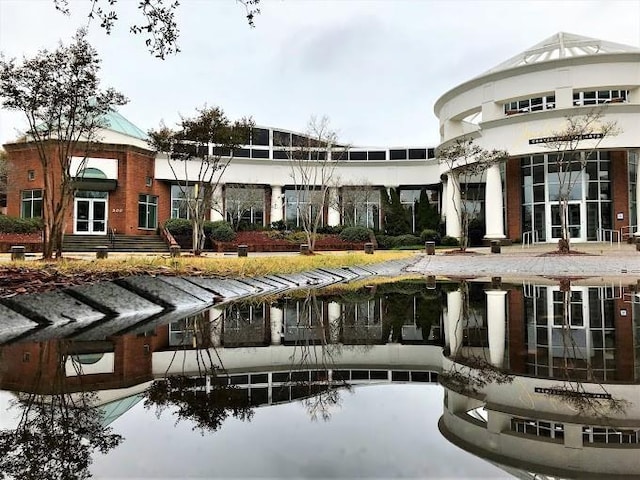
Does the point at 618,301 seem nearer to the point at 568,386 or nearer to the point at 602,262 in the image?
the point at 568,386

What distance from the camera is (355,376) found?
396 centimetres

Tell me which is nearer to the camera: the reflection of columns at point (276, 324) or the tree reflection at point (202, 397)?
the tree reflection at point (202, 397)

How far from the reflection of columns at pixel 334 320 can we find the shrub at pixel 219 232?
26490 millimetres

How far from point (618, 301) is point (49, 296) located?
9208 mm

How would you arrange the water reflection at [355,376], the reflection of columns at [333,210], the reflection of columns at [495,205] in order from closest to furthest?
the water reflection at [355,376] < the reflection of columns at [495,205] < the reflection of columns at [333,210]

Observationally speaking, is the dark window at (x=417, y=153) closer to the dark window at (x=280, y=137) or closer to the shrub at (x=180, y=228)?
the dark window at (x=280, y=137)

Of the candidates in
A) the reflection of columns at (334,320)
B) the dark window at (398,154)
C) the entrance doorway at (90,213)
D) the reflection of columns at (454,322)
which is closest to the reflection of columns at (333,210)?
the dark window at (398,154)

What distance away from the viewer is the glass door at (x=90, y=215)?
35062 millimetres

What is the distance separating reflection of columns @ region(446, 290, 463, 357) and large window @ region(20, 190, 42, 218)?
34011mm

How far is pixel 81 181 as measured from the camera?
33625 millimetres

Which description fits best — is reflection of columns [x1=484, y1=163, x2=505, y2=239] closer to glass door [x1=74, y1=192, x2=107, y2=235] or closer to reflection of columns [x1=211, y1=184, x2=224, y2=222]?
reflection of columns [x1=211, y1=184, x2=224, y2=222]

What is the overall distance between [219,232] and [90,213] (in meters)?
9.91

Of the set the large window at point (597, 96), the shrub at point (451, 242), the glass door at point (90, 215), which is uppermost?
the large window at point (597, 96)

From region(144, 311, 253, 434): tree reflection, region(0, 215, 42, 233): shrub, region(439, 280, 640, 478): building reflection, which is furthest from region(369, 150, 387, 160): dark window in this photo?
region(144, 311, 253, 434): tree reflection
